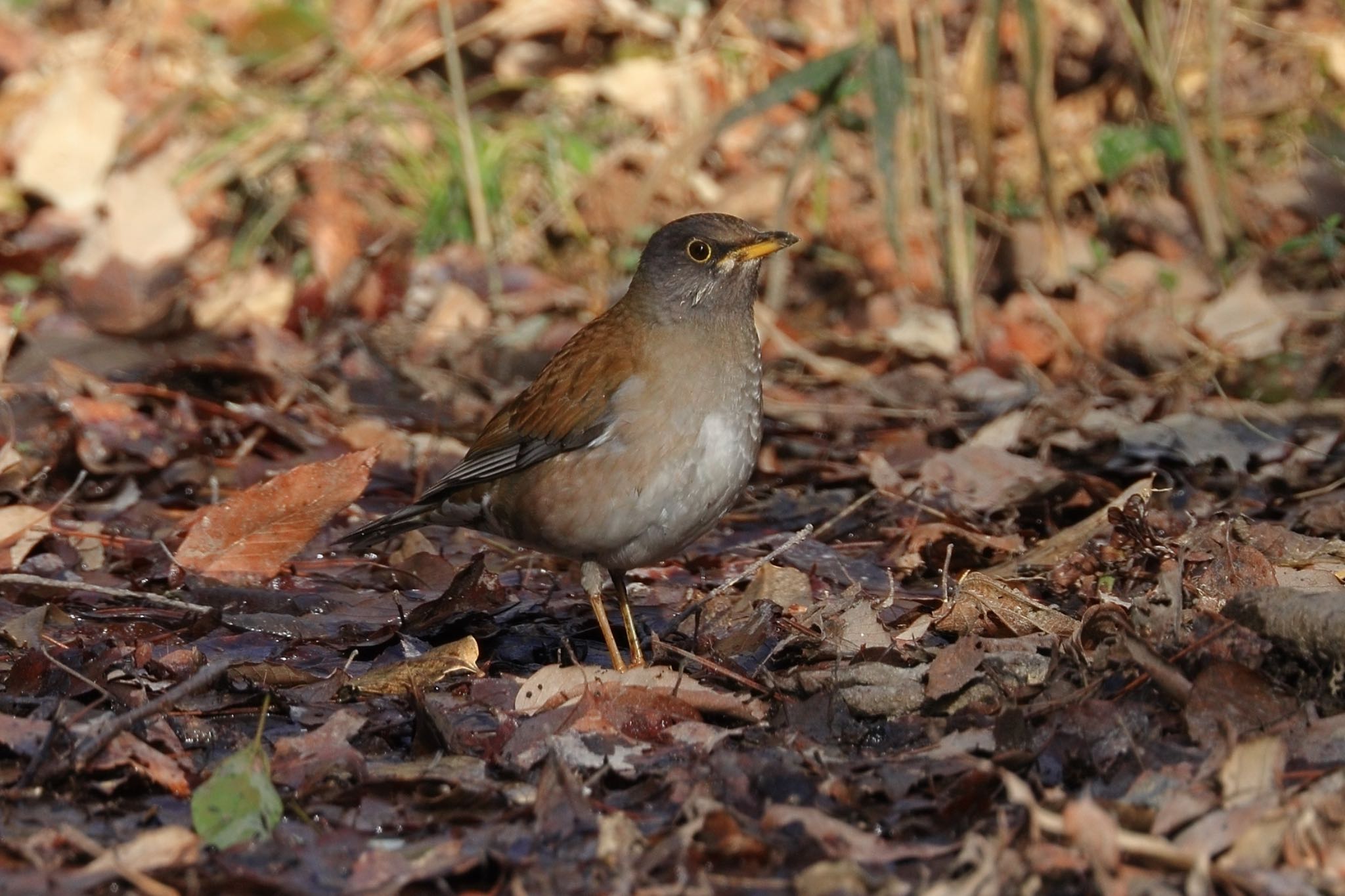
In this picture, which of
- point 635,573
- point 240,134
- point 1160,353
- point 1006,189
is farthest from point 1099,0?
point 635,573

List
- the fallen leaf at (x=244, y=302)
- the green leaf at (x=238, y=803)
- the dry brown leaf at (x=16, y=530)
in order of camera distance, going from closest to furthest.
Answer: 1. the green leaf at (x=238, y=803)
2. the dry brown leaf at (x=16, y=530)
3. the fallen leaf at (x=244, y=302)

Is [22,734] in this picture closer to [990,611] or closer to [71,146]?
[990,611]

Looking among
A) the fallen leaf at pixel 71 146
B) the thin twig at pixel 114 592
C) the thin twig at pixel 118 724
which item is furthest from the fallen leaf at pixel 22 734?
the fallen leaf at pixel 71 146

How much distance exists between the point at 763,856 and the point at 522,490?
236 centimetres

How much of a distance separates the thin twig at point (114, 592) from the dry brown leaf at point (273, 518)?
0.22 m

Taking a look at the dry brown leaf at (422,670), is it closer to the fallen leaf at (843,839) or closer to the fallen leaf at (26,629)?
the fallen leaf at (26,629)

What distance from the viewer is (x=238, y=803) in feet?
12.5

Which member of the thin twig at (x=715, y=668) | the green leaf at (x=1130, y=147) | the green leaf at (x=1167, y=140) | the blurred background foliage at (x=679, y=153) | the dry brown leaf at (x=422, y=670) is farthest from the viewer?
the green leaf at (x=1130, y=147)

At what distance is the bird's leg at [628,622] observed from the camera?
17.5 ft

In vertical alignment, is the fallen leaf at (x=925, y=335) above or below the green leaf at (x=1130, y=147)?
below

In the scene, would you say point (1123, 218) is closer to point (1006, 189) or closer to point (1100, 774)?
point (1006, 189)

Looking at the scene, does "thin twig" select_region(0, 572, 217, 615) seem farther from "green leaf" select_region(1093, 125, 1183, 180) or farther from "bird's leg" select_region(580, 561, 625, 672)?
"green leaf" select_region(1093, 125, 1183, 180)

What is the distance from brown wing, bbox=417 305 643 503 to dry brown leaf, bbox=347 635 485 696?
2.80ft

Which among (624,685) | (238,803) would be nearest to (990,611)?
(624,685)
